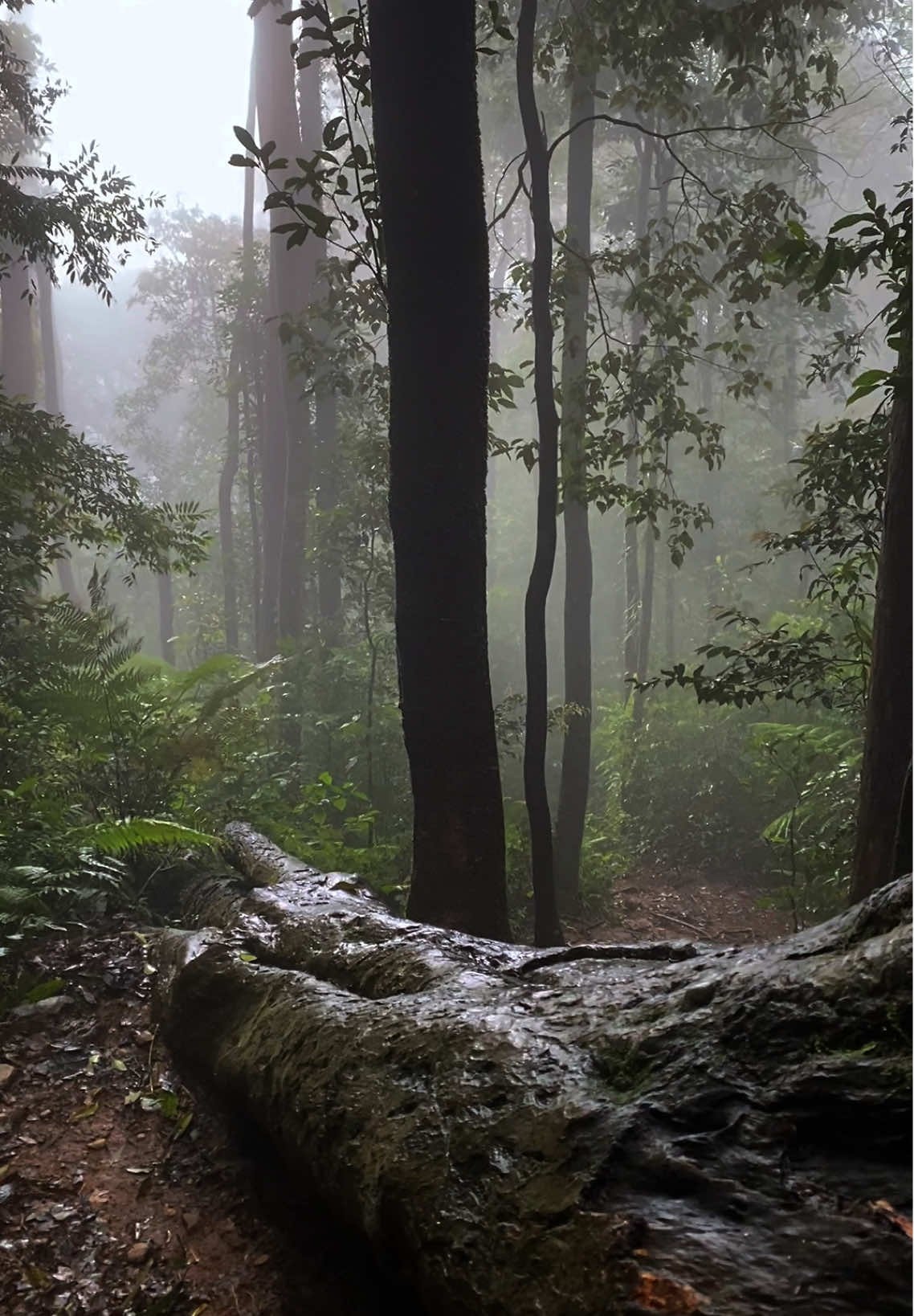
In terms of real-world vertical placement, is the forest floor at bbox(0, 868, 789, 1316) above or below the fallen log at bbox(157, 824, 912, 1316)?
below

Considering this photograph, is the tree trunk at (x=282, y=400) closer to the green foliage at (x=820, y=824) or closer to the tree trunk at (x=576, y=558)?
the tree trunk at (x=576, y=558)

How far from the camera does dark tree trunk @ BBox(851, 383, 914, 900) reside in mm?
3623

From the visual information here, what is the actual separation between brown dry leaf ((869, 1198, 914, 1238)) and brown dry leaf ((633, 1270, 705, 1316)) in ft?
1.03

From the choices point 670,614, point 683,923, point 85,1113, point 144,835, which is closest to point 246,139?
point 144,835

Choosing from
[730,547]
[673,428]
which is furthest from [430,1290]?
[730,547]

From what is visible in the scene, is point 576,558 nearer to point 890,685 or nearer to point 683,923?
point 683,923

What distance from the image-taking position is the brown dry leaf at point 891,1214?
1.37 metres

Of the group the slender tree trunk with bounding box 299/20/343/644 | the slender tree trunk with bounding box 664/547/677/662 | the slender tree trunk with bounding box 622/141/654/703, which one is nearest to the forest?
the slender tree trunk with bounding box 299/20/343/644

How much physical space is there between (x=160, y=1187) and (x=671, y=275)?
6492mm

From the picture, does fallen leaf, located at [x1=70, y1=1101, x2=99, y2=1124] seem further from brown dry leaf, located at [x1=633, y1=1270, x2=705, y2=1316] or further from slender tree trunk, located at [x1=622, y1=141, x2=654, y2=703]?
slender tree trunk, located at [x1=622, y1=141, x2=654, y2=703]

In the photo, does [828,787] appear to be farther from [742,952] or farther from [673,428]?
[742,952]

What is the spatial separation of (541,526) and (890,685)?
100 inches

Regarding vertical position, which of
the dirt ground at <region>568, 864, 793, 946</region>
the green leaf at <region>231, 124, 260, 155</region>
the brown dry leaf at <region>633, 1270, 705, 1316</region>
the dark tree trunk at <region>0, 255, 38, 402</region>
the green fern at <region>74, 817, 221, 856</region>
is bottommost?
the dirt ground at <region>568, 864, 793, 946</region>

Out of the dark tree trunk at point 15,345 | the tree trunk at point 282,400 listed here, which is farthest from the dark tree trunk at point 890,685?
the dark tree trunk at point 15,345
